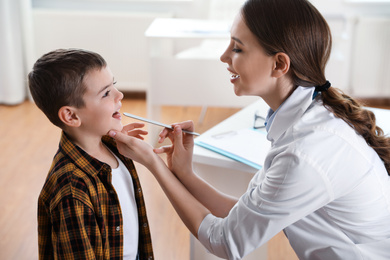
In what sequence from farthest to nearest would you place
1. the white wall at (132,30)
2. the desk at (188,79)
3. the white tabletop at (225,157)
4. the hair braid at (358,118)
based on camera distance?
1. the white wall at (132,30)
2. the desk at (188,79)
3. the white tabletop at (225,157)
4. the hair braid at (358,118)

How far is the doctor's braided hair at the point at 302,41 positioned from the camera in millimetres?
1112

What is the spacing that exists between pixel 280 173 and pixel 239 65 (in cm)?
27

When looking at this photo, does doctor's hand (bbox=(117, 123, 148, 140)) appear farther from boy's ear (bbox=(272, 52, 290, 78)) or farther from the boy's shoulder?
boy's ear (bbox=(272, 52, 290, 78))

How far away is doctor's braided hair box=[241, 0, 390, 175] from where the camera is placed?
→ 1112mm

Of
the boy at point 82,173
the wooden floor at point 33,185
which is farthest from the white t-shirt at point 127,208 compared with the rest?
the wooden floor at point 33,185

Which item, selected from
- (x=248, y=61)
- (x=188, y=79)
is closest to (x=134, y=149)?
(x=248, y=61)

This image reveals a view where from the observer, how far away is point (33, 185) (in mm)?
2734

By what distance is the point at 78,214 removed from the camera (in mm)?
1109

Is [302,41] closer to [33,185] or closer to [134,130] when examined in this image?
[134,130]

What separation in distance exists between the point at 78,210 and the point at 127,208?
0.64 feet

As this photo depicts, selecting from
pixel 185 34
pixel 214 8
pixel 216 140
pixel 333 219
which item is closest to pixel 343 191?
pixel 333 219

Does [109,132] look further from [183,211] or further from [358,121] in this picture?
[358,121]

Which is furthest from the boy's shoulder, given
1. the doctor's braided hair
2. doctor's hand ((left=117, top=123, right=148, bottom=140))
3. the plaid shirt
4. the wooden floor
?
the wooden floor

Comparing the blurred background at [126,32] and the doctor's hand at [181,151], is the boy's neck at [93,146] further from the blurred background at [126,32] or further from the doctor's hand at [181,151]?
the blurred background at [126,32]
